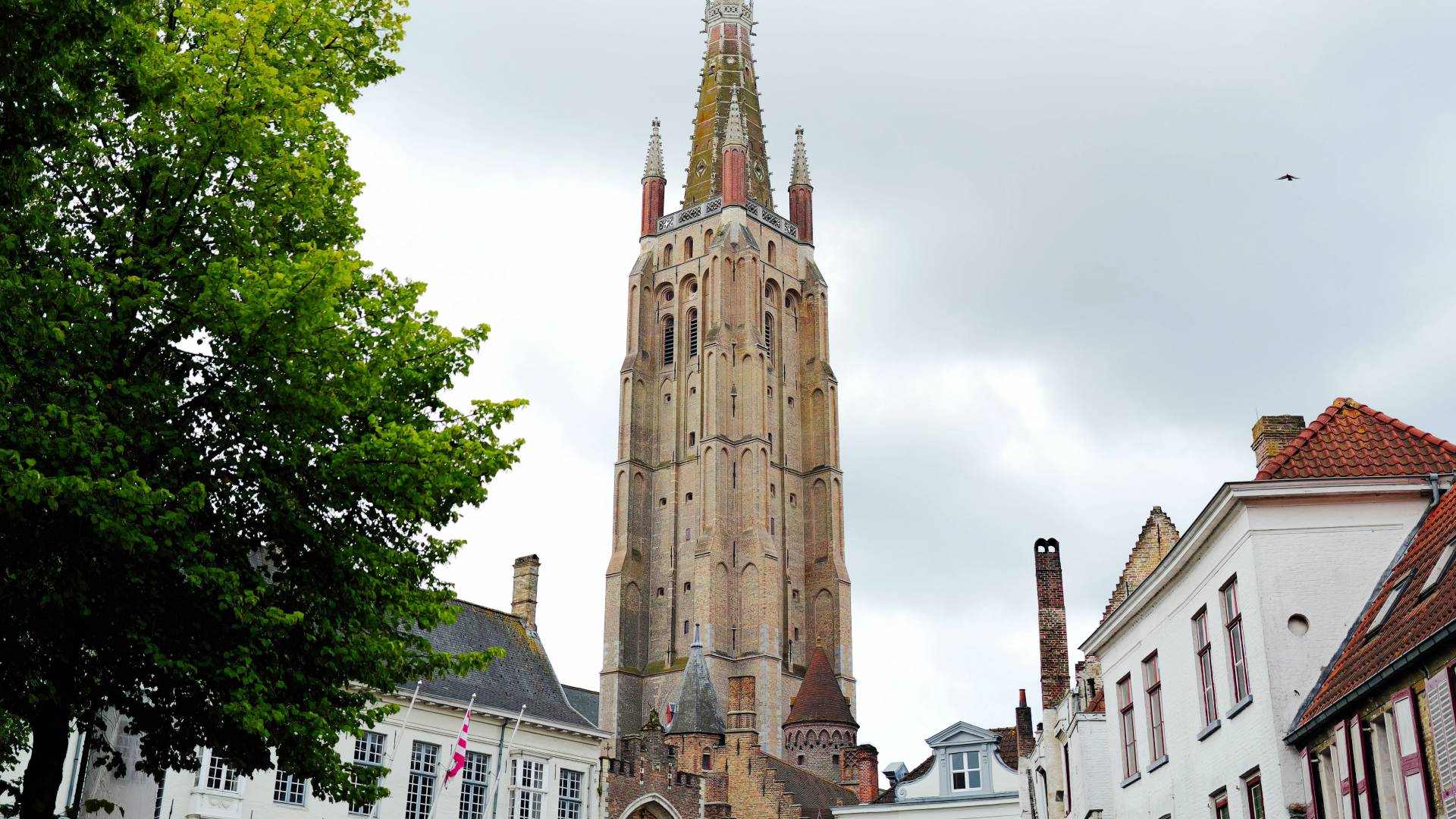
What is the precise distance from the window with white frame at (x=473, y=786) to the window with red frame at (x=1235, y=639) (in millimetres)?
22808

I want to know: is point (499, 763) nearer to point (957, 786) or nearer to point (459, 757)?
point (459, 757)

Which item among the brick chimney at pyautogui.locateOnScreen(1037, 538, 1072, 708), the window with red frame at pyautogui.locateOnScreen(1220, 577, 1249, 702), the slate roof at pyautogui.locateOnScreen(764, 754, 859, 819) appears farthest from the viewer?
the slate roof at pyautogui.locateOnScreen(764, 754, 859, 819)

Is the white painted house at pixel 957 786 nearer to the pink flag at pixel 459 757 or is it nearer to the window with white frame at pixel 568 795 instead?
the window with white frame at pixel 568 795

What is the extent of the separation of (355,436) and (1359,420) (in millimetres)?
12919

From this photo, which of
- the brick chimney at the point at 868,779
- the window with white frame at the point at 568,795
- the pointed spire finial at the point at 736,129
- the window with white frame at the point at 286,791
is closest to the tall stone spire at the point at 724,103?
the pointed spire finial at the point at 736,129

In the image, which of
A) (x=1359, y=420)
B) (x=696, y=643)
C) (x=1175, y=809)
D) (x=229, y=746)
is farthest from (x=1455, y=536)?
(x=696, y=643)

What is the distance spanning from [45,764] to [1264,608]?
13.3m

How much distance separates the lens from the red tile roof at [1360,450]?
17656mm

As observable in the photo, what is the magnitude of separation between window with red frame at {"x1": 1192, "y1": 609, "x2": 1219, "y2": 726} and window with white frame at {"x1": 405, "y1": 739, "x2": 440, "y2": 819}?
2162 cm

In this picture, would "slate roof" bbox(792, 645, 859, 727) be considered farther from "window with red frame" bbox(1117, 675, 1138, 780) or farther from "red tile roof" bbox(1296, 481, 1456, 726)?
"red tile roof" bbox(1296, 481, 1456, 726)

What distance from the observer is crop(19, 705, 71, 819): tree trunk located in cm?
1286

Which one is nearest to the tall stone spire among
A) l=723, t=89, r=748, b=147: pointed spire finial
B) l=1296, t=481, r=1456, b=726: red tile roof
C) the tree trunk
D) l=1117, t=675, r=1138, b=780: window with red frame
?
l=723, t=89, r=748, b=147: pointed spire finial

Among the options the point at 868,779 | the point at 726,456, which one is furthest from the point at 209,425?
the point at 726,456

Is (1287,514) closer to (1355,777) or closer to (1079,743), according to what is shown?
(1355,777)
